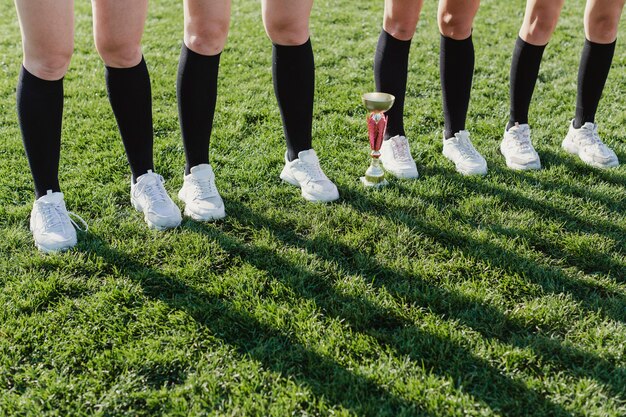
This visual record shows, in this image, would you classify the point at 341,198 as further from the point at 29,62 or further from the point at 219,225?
the point at 29,62

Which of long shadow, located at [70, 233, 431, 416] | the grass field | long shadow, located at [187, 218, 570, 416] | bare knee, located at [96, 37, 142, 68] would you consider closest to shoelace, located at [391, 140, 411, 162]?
the grass field

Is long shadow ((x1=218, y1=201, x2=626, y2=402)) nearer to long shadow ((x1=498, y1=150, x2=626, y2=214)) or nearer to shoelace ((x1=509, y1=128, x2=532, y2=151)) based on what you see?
long shadow ((x1=498, y1=150, x2=626, y2=214))

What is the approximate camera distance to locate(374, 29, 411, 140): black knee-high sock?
321 cm

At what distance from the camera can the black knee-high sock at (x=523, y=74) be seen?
336cm

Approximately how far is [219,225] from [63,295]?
2.36ft

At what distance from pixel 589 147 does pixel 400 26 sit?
1185 millimetres

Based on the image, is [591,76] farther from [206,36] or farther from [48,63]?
[48,63]

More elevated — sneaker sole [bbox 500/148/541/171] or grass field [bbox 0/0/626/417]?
sneaker sole [bbox 500/148/541/171]

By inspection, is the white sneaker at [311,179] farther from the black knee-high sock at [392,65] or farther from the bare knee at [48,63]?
the bare knee at [48,63]

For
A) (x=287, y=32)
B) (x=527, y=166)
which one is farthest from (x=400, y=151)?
(x=287, y=32)

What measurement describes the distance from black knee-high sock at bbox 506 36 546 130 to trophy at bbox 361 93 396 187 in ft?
2.48

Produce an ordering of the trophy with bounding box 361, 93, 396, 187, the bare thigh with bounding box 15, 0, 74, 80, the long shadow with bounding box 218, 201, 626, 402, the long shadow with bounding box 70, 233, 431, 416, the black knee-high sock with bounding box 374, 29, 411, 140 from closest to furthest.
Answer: the long shadow with bounding box 70, 233, 431, 416 → the long shadow with bounding box 218, 201, 626, 402 → the bare thigh with bounding box 15, 0, 74, 80 → the trophy with bounding box 361, 93, 396, 187 → the black knee-high sock with bounding box 374, 29, 411, 140

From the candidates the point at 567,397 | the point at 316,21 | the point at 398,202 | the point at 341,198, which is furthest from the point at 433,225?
the point at 316,21

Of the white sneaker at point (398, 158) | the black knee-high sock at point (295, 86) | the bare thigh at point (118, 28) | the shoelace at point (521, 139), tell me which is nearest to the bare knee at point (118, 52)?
the bare thigh at point (118, 28)
